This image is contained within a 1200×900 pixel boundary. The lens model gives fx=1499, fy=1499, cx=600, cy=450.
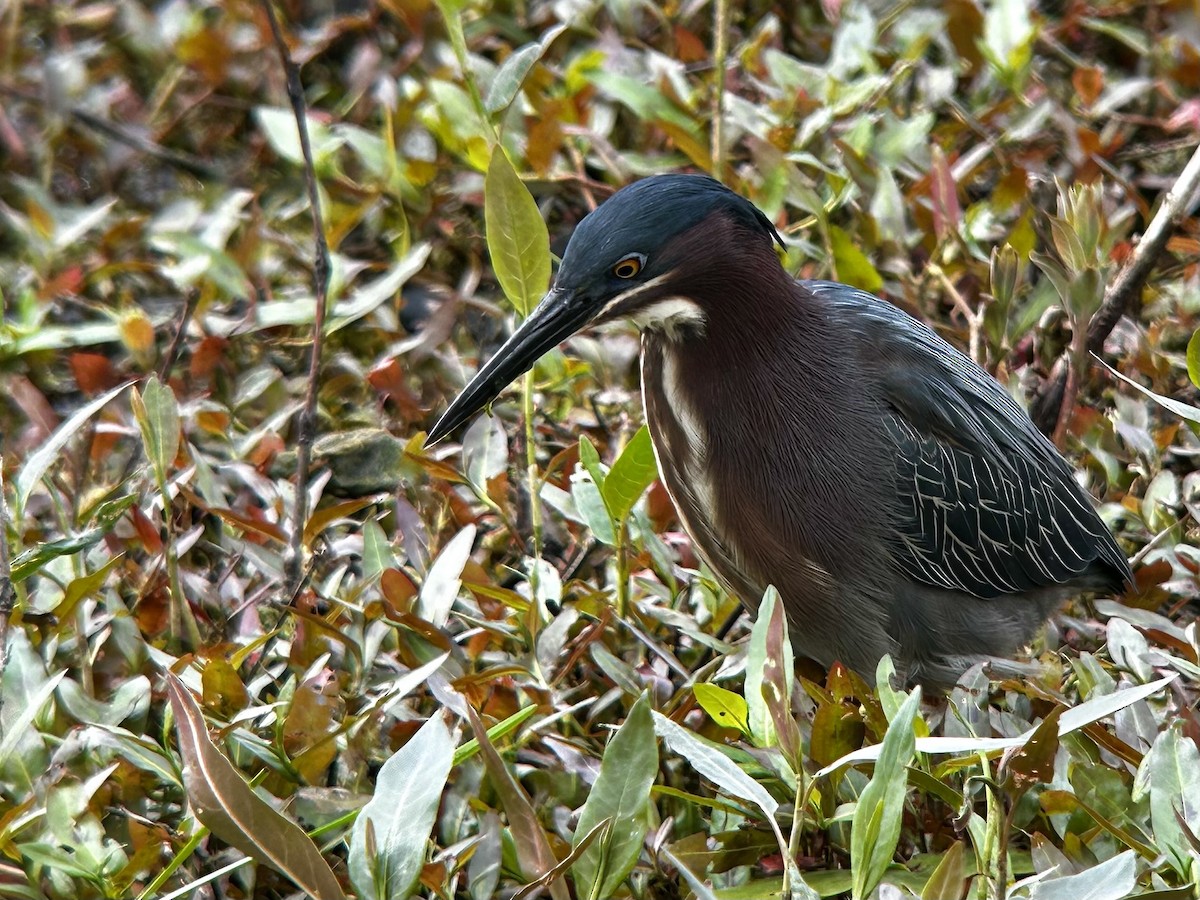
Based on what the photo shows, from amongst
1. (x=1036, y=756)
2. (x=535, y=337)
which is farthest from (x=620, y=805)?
(x=535, y=337)

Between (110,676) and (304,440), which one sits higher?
(304,440)

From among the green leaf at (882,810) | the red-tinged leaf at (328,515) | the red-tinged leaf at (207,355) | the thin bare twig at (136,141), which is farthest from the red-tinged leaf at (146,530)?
the thin bare twig at (136,141)

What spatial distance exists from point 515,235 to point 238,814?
124 cm

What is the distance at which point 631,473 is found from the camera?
2.95 meters

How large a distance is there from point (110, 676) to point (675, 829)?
3.70 ft

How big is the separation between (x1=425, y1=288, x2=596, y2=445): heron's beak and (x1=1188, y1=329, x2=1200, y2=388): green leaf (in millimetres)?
1096

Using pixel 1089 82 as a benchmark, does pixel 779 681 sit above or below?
above

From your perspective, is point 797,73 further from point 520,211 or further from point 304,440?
point 304,440

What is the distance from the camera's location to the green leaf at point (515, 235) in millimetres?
2697

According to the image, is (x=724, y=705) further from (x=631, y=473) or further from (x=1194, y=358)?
(x=1194, y=358)

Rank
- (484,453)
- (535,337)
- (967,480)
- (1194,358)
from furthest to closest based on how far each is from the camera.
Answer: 1. (967,480)
2. (484,453)
3. (535,337)
4. (1194,358)

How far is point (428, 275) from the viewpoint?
4305 mm

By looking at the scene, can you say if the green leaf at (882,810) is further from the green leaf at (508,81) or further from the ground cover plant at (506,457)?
the green leaf at (508,81)

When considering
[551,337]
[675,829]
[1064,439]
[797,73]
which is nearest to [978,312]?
[1064,439]
